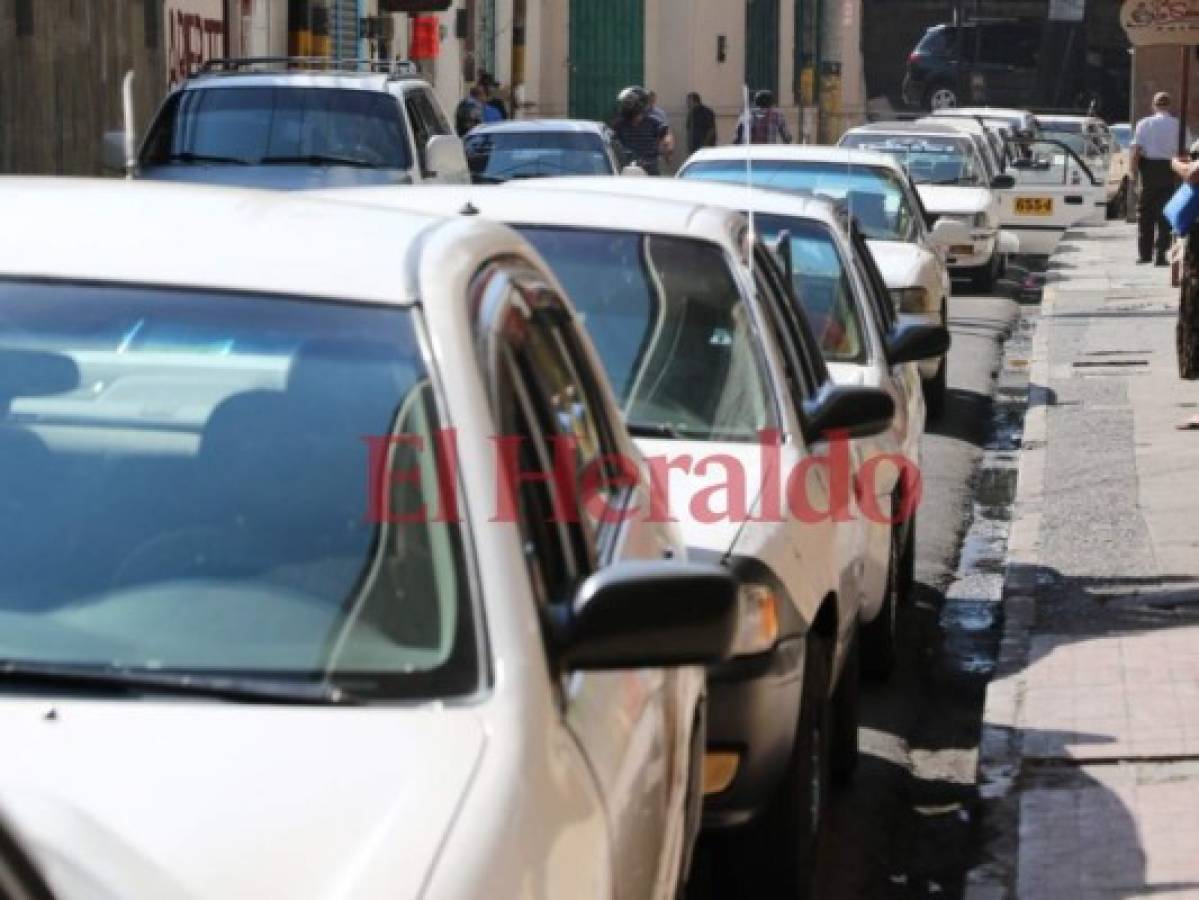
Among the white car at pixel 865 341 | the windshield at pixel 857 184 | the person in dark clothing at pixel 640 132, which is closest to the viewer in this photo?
the white car at pixel 865 341

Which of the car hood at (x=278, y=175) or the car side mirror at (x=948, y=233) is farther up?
the car hood at (x=278, y=175)

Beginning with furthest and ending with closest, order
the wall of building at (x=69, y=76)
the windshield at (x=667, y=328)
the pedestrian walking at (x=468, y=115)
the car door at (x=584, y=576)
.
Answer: the pedestrian walking at (x=468, y=115), the wall of building at (x=69, y=76), the windshield at (x=667, y=328), the car door at (x=584, y=576)

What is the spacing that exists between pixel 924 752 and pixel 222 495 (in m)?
A: 5.25

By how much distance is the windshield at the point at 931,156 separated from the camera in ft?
92.4

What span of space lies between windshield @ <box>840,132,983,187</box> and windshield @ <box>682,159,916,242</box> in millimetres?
9500

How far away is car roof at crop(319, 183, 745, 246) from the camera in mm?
7641

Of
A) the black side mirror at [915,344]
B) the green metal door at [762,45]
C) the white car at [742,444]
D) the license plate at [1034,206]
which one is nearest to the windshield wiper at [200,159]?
the black side mirror at [915,344]

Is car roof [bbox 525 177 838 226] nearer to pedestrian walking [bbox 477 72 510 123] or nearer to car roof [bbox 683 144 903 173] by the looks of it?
car roof [bbox 683 144 903 173]

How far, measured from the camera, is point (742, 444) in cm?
718

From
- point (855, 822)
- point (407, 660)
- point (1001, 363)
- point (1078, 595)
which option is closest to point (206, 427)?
point (407, 660)

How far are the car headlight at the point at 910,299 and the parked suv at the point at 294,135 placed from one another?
10.6 feet

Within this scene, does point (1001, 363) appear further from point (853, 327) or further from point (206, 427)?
point (206, 427)

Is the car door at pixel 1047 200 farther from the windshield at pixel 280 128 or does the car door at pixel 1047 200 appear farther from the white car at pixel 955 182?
the windshield at pixel 280 128

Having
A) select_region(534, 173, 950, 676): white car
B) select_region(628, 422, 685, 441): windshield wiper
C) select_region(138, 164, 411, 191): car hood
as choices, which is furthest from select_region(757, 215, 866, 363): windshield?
select_region(138, 164, 411, 191): car hood
